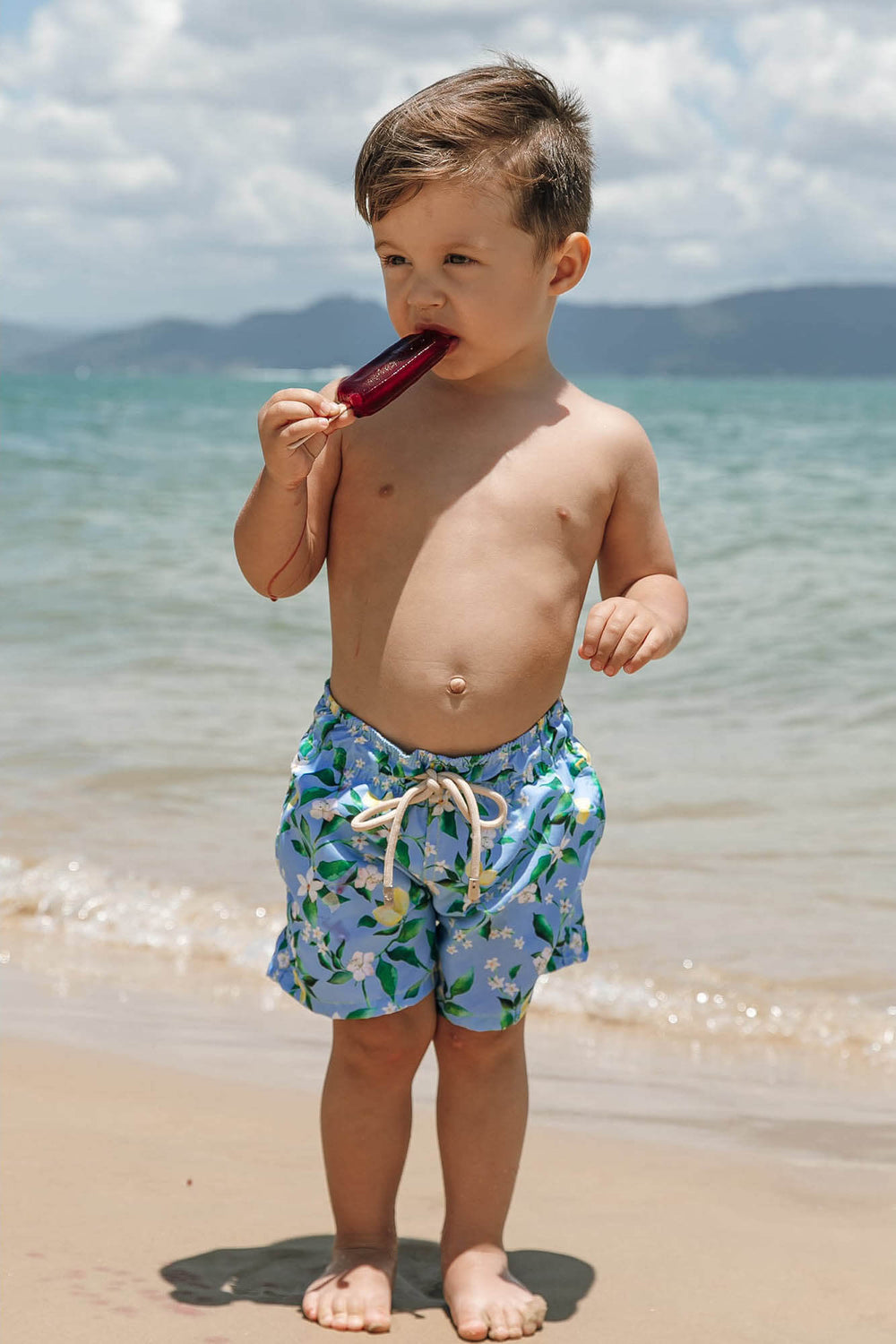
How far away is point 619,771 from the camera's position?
4.88 metres

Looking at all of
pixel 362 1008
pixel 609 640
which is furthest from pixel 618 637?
pixel 362 1008

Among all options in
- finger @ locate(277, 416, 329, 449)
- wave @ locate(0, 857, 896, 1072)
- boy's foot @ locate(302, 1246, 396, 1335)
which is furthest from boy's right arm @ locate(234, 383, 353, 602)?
wave @ locate(0, 857, 896, 1072)

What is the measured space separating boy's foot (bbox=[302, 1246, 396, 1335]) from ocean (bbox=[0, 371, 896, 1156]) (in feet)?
3.37

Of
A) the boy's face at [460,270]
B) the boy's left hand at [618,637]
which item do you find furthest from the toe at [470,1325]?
the boy's face at [460,270]

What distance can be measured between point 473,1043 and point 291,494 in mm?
758

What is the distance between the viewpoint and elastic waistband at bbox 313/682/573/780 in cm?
196

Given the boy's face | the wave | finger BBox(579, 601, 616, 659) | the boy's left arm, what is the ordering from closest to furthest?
finger BBox(579, 601, 616, 659), the boy's face, the boy's left arm, the wave

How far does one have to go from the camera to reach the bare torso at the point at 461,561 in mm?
1986

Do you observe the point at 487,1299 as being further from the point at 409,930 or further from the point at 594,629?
the point at 594,629

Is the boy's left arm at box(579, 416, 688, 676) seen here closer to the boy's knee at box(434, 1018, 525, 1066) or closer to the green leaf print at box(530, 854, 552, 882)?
the green leaf print at box(530, 854, 552, 882)

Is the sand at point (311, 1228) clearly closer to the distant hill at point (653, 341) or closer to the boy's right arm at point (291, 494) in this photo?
the boy's right arm at point (291, 494)

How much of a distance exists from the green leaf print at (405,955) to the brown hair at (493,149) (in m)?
0.92

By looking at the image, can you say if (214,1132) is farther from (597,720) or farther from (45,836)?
(597,720)

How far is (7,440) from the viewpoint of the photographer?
18.5 m
